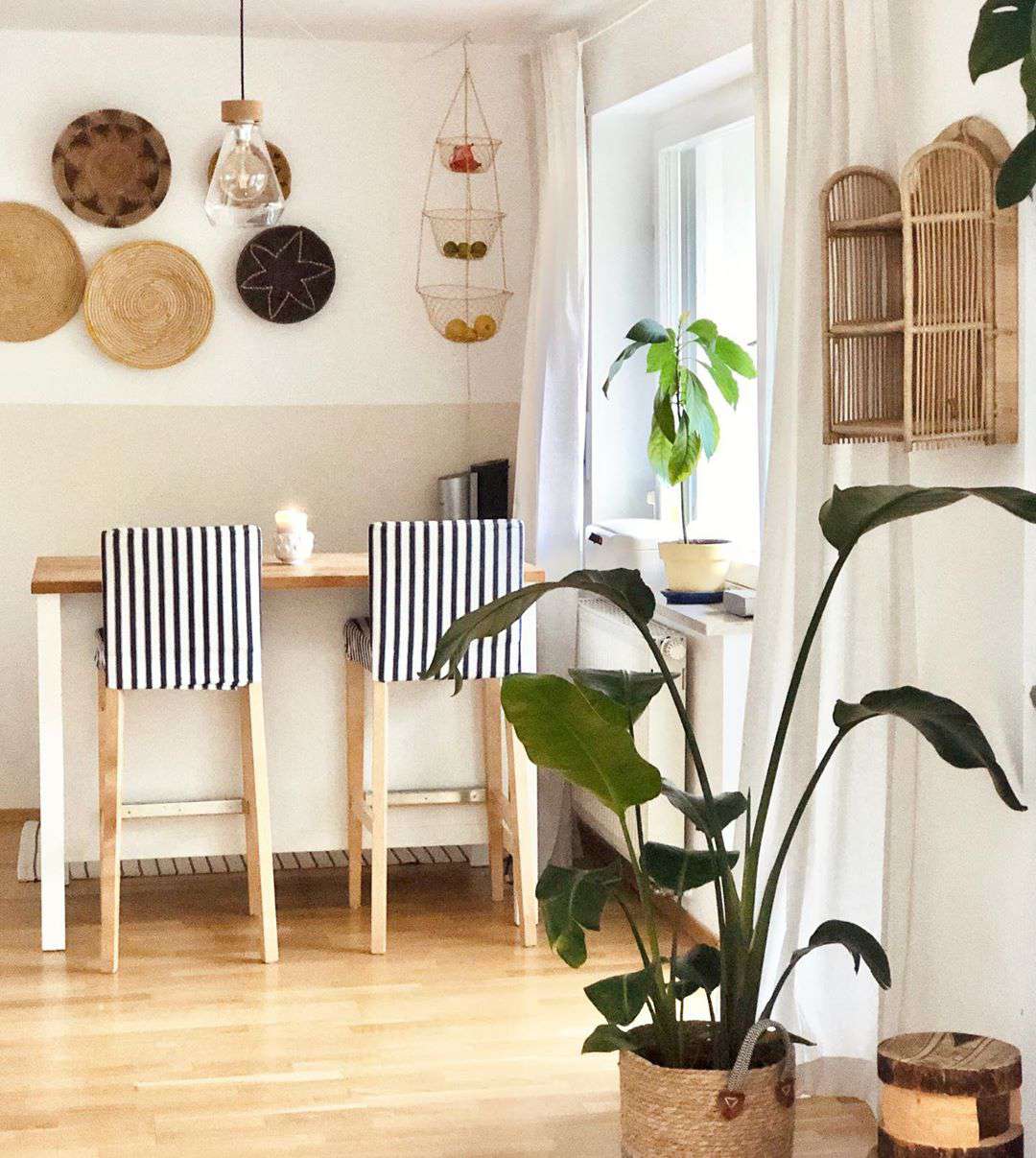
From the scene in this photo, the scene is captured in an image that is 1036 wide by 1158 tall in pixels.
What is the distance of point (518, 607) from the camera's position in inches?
107

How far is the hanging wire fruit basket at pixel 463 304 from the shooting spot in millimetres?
5664

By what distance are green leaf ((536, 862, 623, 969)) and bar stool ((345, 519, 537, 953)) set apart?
1349mm

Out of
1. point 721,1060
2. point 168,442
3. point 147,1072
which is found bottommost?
point 147,1072

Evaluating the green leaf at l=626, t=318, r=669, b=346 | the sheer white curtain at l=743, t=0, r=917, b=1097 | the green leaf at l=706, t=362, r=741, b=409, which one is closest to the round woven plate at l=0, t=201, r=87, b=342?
the green leaf at l=626, t=318, r=669, b=346

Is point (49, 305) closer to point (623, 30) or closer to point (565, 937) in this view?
point (623, 30)

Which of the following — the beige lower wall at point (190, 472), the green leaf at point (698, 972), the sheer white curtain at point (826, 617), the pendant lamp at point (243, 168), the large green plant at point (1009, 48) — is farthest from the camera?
the beige lower wall at point (190, 472)

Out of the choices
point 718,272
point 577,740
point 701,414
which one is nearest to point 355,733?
point 701,414

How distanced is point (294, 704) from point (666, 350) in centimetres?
140

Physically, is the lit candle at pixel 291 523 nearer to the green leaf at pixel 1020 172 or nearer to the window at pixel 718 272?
the window at pixel 718 272

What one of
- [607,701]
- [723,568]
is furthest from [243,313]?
[607,701]

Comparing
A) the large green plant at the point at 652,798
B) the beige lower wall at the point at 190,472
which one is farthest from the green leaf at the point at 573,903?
the beige lower wall at the point at 190,472

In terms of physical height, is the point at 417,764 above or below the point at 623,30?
below

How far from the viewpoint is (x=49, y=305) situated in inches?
213

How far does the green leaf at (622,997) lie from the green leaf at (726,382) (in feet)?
6.29
